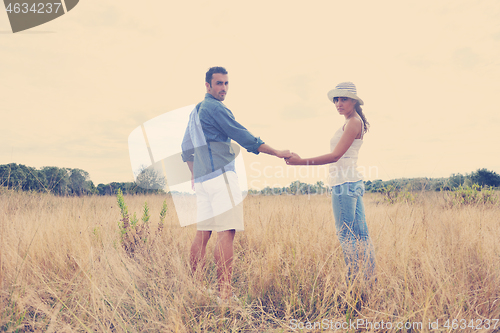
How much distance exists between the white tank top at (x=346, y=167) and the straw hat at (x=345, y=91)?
0.28 meters

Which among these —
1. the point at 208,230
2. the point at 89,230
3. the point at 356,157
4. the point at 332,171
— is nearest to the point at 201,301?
the point at 208,230

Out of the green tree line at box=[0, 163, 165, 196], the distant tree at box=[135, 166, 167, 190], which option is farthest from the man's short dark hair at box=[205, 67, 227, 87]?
the green tree line at box=[0, 163, 165, 196]

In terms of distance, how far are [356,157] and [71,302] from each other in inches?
112

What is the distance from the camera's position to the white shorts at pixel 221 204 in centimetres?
245

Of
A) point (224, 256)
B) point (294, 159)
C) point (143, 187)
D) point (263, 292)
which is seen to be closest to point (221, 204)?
point (224, 256)

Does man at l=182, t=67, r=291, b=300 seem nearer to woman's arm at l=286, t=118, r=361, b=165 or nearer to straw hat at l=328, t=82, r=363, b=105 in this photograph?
woman's arm at l=286, t=118, r=361, b=165

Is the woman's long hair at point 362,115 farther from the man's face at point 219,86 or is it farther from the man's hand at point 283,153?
the man's face at point 219,86

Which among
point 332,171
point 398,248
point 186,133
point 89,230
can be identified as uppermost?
point 186,133

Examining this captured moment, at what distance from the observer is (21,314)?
2.16m

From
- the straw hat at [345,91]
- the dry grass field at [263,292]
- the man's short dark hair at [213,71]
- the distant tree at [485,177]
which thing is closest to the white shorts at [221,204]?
the dry grass field at [263,292]

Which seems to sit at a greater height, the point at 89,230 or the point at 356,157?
the point at 356,157

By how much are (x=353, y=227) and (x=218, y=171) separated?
1.37 m

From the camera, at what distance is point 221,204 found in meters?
2.45

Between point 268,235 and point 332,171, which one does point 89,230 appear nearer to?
point 268,235
